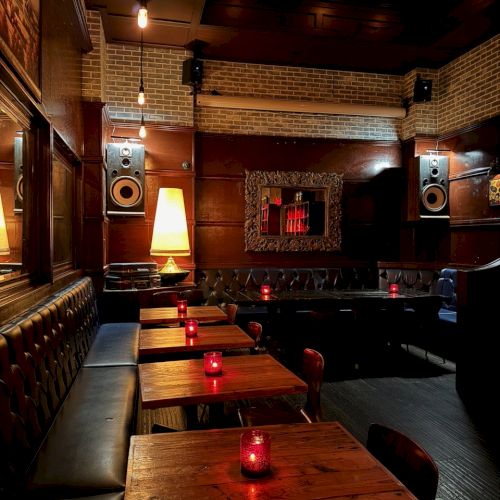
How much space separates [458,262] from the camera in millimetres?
6344

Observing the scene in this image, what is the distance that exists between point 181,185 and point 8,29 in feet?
12.3

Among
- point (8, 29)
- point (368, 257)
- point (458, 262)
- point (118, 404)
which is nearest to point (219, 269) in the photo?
point (368, 257)

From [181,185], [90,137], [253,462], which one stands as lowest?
[253,462]

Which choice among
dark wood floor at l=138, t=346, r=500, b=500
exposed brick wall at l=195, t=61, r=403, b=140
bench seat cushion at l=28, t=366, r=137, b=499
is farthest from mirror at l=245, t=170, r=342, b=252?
bench seat cushion at l=28, t=366, r=137, b=499

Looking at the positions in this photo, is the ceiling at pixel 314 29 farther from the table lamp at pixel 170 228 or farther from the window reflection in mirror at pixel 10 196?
the window reflection in mirror at pixel 10 196

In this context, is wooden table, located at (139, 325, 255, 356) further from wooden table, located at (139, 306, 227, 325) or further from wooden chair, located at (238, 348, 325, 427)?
wooden chair, located at (238, 348, 325, 427)

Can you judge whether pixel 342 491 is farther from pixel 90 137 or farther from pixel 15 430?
pixel 90 137

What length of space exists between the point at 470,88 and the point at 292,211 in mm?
2960

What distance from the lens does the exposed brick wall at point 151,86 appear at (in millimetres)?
5914

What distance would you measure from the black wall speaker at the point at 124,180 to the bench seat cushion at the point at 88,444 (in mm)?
2969

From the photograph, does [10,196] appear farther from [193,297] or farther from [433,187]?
[433,187]

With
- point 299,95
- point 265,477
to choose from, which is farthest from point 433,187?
point 265,477

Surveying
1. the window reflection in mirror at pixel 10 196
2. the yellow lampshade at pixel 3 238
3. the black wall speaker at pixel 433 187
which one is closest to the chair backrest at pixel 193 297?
the window reflection in mirror at pixel 10 196

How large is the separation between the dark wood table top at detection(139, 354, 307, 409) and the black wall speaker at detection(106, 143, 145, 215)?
11.2 feet
